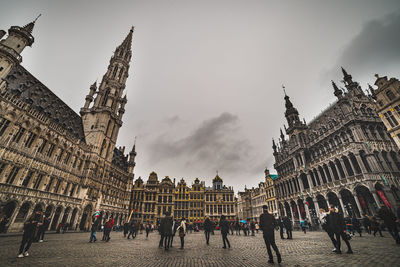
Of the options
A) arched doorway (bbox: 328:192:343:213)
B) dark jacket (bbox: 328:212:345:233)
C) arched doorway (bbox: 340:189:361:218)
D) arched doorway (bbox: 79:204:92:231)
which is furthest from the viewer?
arched doorway (bbox: 79:204:92:231)

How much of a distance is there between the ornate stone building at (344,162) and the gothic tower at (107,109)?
42.6m

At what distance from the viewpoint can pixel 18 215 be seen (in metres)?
21.0

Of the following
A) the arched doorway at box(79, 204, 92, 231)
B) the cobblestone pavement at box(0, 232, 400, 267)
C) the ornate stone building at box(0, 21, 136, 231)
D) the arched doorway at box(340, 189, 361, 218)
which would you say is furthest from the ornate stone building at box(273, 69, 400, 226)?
the ornate stone building at box(0, 21, 136, 231)

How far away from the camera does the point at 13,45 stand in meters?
23.3

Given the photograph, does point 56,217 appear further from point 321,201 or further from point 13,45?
point 321,201

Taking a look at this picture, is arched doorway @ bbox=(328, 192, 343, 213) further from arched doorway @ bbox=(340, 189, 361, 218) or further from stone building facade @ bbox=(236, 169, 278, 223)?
stone building facade @ bbox=(236, 169, 278, 223)

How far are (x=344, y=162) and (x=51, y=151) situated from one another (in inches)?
1794

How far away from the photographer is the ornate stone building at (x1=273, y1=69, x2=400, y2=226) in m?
23.3

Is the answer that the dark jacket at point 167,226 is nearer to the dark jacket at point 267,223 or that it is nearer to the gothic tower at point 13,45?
the dark jacket at point 267,223

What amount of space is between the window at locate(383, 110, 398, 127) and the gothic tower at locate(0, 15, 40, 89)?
49.4 metres

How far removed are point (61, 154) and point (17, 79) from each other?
1260cm

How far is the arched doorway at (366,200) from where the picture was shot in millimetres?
22933

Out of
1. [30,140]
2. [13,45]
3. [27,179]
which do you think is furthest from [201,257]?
[13,45]

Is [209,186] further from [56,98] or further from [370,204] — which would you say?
[56,98]
